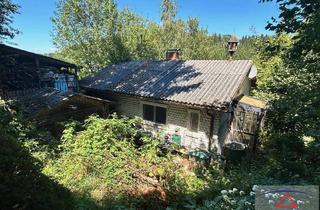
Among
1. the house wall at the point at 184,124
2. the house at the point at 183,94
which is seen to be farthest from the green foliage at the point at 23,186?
the house wall at the point at 184,124

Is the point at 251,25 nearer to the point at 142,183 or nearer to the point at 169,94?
Answer: the point at 169,94

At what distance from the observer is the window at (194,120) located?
1188 cm

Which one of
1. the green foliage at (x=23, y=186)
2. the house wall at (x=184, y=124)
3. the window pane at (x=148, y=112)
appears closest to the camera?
the green foliage at (x=23, y=186)

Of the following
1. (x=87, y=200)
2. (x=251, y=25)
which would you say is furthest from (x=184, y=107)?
(x=251, y=25)

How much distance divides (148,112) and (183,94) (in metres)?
2.65

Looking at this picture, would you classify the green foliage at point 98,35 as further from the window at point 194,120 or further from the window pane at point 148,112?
the window at point 194,120

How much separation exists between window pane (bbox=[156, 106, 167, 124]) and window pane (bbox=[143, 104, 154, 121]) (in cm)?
42

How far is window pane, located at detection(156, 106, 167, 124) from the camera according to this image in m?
13.1

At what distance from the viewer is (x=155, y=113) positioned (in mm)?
13500

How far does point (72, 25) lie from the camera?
23266mm

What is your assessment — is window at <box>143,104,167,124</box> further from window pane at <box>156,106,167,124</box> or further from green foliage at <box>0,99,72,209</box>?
green foliage at <box>0,99,72,209</box>

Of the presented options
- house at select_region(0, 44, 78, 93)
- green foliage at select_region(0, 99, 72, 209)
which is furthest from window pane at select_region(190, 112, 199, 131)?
green foliage at select_region(0, 99, 72, 209)
